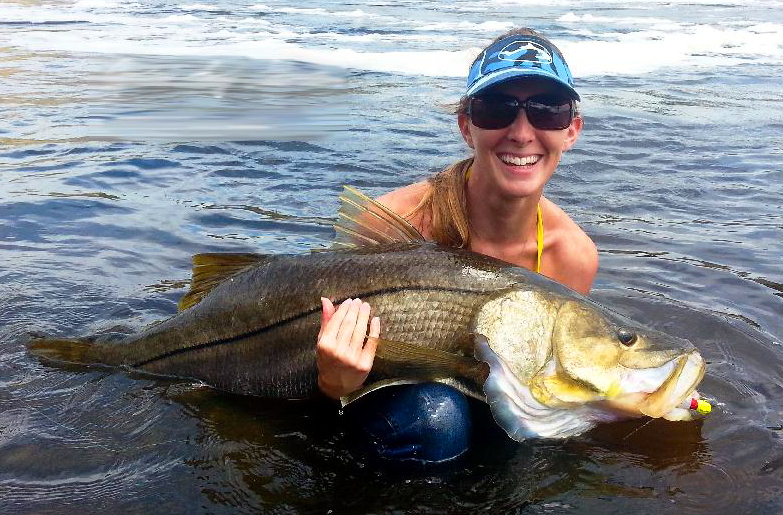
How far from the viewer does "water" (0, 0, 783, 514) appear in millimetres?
3025

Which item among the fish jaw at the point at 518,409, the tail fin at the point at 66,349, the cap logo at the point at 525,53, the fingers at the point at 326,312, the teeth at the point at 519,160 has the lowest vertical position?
the tail fin at the point at 66,349

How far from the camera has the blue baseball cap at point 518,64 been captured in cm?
333

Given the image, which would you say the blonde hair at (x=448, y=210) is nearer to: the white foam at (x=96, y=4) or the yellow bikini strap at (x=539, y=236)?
the yellow bikini strap at (x=539, y=236)

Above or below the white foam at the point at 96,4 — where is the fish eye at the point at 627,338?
below

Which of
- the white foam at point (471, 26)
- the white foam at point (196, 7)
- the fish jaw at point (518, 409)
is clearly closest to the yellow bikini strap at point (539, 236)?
the fish jaw at point (518, 409)

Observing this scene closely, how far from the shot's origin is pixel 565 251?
4.21 meters

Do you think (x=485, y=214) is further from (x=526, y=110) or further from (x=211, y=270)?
(x=211, y=270)

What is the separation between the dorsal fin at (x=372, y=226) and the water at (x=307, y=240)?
2.75 feet

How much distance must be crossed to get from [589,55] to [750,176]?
443 inches

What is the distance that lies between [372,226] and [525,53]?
1018 mm

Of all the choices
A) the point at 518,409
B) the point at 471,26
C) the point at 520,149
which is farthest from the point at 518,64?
the point at 471,26

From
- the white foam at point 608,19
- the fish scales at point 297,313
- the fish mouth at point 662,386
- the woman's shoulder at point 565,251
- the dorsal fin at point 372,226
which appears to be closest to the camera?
the fish mouth at point 662,386

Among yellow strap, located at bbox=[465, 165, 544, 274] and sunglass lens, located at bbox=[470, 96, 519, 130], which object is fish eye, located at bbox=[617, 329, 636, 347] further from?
yellow strap, located at bbox=[465, 165, 544, 274]

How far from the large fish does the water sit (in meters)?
0.29
